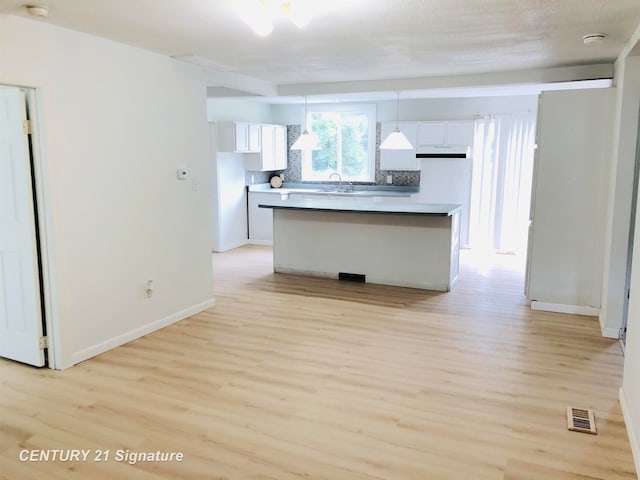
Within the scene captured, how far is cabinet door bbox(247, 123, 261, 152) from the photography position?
7887 millimetres

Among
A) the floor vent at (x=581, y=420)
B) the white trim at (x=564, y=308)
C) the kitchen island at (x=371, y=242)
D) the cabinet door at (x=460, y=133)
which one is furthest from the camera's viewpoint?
the cabinet door at (x=460, y=133)

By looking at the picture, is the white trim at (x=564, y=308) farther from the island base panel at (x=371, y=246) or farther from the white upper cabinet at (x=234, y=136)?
the white upper cabinet at (x=234, y=136)

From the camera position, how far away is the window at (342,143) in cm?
859

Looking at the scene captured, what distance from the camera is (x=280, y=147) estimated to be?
885 centimetres

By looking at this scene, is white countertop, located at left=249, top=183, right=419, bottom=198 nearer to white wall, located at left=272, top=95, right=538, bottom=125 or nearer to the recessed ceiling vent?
white wall, located at left=272, top=95, right=538, bottom=125

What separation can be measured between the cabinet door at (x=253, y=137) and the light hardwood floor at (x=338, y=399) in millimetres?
3689

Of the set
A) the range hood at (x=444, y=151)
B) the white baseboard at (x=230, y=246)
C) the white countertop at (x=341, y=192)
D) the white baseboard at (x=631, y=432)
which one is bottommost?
the white baseboard at (x=631, y=432)

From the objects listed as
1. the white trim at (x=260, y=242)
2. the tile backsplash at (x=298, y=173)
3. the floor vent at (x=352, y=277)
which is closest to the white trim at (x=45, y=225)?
the floor vent at (x=352, y=277)

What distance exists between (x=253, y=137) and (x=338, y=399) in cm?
564

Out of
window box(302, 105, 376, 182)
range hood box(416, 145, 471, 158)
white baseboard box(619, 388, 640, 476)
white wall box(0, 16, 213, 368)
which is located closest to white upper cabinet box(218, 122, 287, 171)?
window box(302, 105, 376, 182)

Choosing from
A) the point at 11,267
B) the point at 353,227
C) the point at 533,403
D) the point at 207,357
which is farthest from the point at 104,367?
the point at 353,227

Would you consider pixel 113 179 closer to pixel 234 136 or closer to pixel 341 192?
pixel 234 136

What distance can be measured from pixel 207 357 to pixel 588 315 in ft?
11.5

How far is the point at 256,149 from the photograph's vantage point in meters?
8.10
